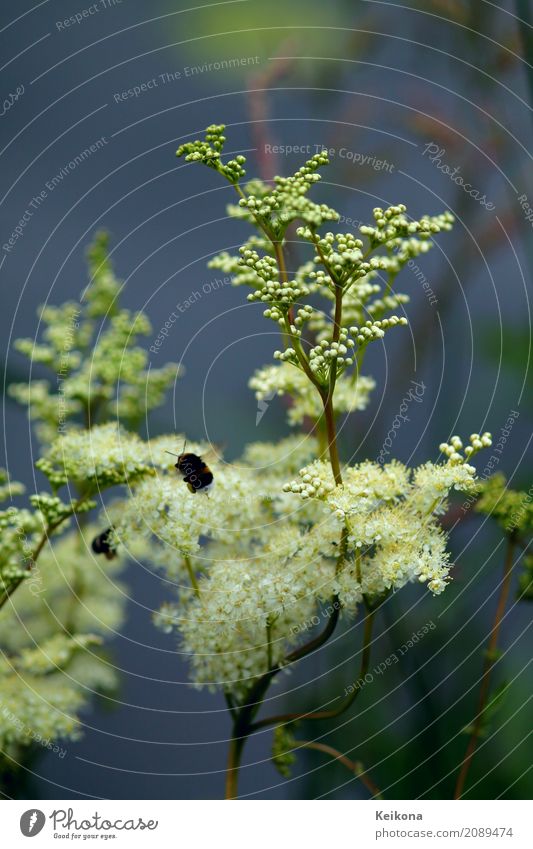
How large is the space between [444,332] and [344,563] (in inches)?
33.4

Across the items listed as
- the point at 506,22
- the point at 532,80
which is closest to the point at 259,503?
the point at 532,80

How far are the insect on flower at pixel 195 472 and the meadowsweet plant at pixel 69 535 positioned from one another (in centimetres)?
14

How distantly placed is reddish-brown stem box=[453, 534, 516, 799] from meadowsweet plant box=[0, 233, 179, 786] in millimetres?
743

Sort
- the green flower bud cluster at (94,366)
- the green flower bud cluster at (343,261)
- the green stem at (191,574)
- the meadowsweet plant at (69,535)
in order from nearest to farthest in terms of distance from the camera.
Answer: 1. the green flower bud cluster at (343,261)
2. the green stem at (191,574)
3. the meadowsweet plant at (69,535)
4. the green flower bud cluster at (94,366)

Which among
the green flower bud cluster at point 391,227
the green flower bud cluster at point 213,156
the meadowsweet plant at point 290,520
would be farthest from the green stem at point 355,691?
the green flower bud cluster at point 213,156

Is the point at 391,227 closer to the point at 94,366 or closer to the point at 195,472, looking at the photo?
the point at 195,472

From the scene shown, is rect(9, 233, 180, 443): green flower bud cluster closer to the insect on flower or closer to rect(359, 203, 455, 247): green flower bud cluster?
the insect on flower

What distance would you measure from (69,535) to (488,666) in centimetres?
95

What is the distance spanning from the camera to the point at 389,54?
6.31 ft

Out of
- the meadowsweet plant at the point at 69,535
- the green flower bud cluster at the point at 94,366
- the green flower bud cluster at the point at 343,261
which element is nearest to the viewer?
the green flower bud cluster at the point at 343,261

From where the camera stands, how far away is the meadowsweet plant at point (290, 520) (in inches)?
46.9

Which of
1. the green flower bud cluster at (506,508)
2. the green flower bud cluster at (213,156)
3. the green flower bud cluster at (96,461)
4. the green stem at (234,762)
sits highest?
the green flower bud cluster at (213,156)

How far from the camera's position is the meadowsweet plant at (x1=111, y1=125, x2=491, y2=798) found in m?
1.19

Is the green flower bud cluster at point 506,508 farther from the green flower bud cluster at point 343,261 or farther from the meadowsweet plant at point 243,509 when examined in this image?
the green flower bud cluster at point 343,261
